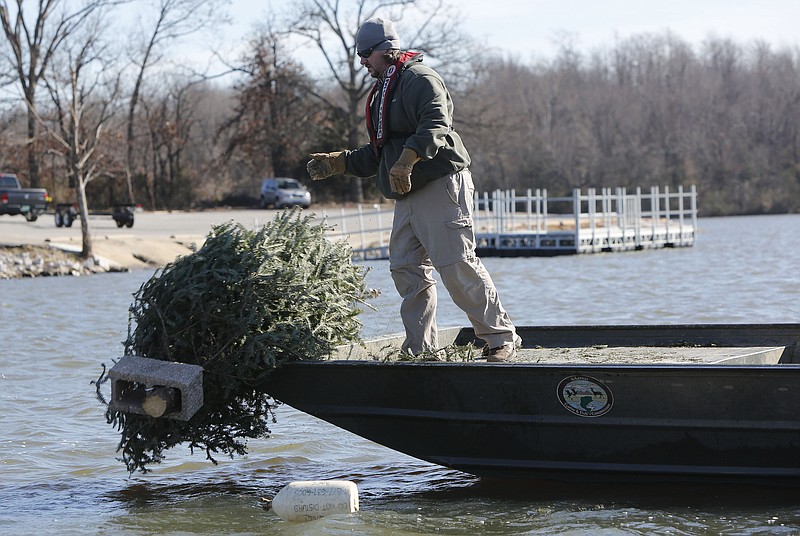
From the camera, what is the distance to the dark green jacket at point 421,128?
17.8 ft

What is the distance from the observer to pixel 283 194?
4681cm

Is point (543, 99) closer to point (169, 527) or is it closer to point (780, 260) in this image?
point (780, 260)

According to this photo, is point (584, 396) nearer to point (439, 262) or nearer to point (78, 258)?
point (439, 262)

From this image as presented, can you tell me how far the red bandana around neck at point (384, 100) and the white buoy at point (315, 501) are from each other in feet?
5.64

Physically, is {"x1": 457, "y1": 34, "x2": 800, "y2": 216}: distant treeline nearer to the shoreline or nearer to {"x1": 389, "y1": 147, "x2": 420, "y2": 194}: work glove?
the shoreline

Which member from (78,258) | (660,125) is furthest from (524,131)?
(78,258)

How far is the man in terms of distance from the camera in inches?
217

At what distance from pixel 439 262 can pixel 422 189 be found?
37cm

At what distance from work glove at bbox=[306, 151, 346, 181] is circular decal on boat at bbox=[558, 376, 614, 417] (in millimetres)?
1710

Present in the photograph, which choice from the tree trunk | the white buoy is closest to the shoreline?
the tree trunk

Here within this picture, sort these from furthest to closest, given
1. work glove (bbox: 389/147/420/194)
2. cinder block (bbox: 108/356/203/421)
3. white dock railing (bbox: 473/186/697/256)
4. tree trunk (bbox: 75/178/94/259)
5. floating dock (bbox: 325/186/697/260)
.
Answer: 1. white dock railing (bbox: 473/186/697/256)
2. floating dock (bbox: 325/186/697/260)
3. tree trunk (bbox: 75/178/94/259)
4. work glove (bbox: 389/147/420/194)
5. cinder block (bbox: 108/356/203/421)

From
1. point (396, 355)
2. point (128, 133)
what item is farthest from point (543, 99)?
point (396, 355)

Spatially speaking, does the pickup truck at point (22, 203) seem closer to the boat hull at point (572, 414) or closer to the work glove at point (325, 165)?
the work glove at point (325, 165)

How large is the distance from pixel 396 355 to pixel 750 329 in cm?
213
